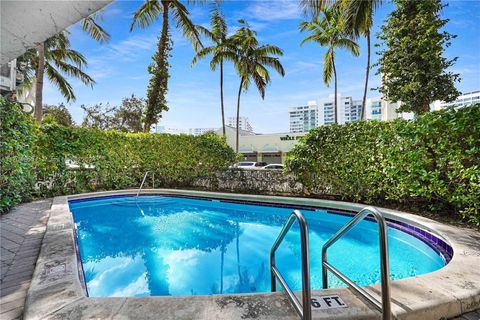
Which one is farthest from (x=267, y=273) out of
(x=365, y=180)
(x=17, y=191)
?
(x=17, y=191)

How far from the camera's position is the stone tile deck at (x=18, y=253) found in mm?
2566

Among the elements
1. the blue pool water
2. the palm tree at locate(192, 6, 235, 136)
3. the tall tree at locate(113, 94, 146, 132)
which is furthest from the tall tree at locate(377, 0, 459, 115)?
the tall tree at locate(113, 94, 146, 132)

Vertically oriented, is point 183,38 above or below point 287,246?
above

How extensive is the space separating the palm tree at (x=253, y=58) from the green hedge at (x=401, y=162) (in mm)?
13250

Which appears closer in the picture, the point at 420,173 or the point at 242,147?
the point at 420,173

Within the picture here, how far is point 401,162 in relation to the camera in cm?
673

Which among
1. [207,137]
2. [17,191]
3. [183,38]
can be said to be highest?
[183,38]

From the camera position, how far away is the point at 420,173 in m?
6.22

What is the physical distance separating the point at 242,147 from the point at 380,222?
3551 cm

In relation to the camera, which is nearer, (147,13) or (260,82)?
(147,13)

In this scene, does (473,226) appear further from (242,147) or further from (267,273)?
(242,147)

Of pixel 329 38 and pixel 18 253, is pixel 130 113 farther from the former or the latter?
pixel 18 253

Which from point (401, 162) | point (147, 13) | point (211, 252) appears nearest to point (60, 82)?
point (147, 13)

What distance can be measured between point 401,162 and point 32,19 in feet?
24.7
